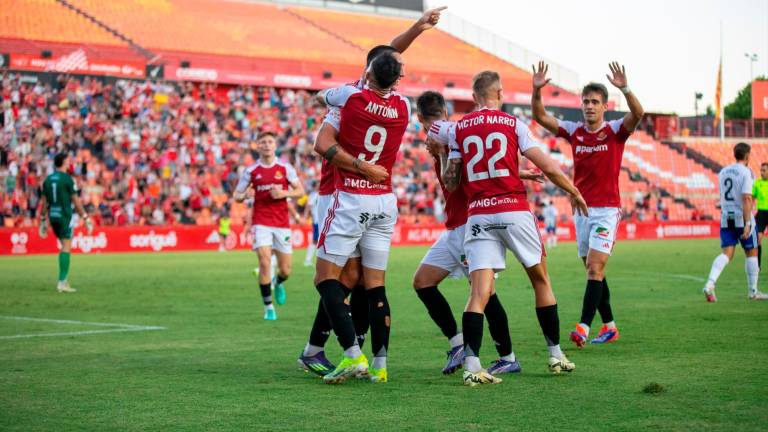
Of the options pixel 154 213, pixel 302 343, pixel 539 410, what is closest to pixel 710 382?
pixel 539 410

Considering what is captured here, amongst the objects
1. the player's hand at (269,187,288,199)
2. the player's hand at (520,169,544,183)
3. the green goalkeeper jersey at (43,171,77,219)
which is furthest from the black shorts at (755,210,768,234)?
the green goalkeeper jersey at (43,171,77,219)

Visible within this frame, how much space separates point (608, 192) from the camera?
34.2 ft

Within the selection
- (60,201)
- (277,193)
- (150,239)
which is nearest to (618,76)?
(277,193)

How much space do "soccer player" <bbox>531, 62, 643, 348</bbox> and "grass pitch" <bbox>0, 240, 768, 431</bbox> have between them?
0.58 metres

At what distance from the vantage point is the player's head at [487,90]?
7.68m

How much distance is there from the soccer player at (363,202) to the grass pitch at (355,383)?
1.36 feet

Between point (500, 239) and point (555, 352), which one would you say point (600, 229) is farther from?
point (500, 239)

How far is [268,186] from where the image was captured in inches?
542

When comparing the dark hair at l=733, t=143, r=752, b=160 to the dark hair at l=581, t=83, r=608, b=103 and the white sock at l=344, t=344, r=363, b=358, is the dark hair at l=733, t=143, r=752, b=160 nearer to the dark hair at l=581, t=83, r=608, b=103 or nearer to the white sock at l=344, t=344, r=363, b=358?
the dark hair at l=581, t=83, r=608, b=103

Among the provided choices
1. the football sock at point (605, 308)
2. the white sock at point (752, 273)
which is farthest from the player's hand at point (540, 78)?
the white sock at point (752, 273)

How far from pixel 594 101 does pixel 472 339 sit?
12.6 feet

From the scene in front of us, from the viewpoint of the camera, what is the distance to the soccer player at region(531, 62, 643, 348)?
10164 mm

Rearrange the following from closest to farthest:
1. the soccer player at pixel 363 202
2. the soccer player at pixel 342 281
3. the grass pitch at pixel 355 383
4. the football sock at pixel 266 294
→ the grass pitch at pixel 355 383
the soccer player at pixel 363 202
the soccer player at pixel 342 281
the football sock at pixel 266 294

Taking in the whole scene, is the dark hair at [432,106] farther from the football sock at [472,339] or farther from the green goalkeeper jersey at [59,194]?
the green goalkeeper jersey at [59,194]
